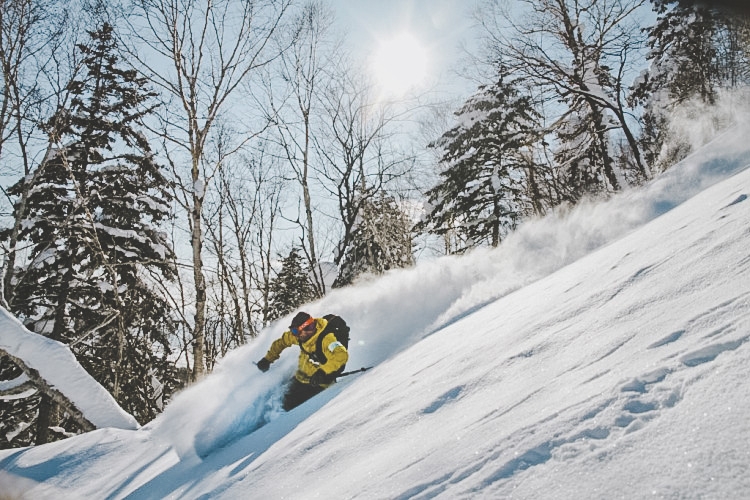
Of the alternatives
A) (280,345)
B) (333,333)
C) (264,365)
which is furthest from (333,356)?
(264,365)

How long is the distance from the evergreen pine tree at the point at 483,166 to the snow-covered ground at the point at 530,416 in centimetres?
957

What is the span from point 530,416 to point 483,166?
47.0 ft

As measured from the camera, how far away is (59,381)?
6191 mm

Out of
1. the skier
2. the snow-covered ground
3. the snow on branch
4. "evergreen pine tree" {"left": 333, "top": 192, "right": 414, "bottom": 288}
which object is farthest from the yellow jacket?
"evergreen pine tree" {"left": 333, "top": 192, "right": 414, "bottom": 288}

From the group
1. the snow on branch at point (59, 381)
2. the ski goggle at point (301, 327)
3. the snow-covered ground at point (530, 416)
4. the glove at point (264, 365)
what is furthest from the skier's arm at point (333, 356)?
the snow on branch at point (59, 381)

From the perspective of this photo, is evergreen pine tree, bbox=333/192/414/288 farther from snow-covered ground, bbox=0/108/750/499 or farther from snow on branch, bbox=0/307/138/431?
snow-covered ground, bbox=0/108/750/499

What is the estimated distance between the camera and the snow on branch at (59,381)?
19.4 ft

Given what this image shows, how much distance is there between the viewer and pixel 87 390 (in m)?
6.28

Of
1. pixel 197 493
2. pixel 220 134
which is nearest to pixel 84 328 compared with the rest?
pixel 220 134

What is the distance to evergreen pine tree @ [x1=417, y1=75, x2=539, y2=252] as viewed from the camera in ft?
47.4

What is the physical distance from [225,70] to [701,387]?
395 inches

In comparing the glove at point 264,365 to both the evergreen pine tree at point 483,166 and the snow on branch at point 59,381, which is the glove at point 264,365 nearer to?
the snow on branch at point 59,381

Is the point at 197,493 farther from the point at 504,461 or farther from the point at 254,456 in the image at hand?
the point at 504,461

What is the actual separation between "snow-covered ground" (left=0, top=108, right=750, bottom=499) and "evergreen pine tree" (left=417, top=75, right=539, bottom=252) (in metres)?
9.57
